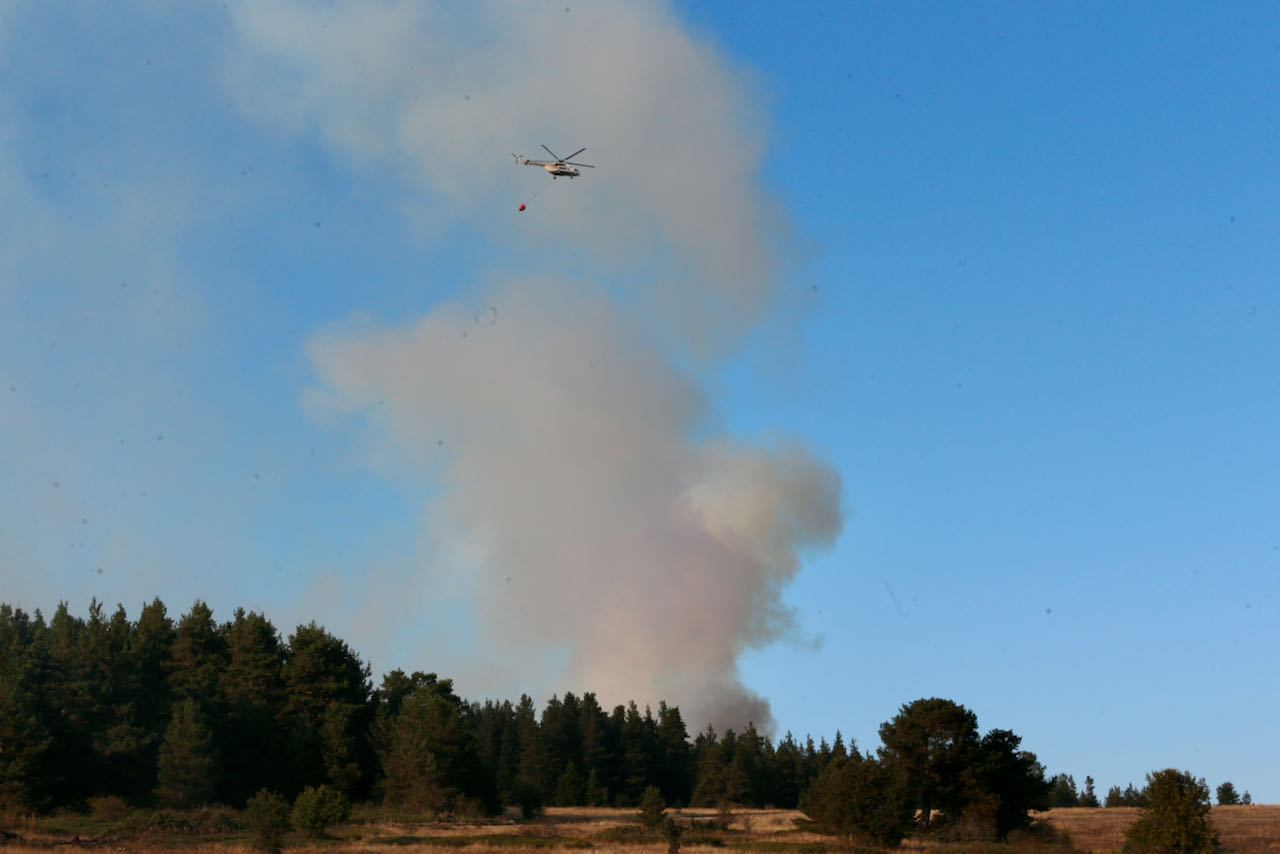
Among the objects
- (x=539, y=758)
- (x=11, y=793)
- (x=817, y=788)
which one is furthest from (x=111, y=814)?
(x=539, y=758)

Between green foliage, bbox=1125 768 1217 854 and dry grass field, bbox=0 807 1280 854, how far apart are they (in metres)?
4.73

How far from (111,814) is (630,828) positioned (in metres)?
30.1

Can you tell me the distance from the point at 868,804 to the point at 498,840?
17909 millimetres

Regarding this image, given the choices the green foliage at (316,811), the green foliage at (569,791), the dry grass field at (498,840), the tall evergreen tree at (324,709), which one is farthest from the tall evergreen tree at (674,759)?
the green foliage at (316,811)

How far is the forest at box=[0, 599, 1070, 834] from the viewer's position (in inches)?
2564

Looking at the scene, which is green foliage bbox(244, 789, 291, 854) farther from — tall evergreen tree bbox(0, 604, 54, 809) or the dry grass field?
tall evergreen tree bbox(0, 604, 54, 809)

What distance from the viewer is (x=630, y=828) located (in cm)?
6347

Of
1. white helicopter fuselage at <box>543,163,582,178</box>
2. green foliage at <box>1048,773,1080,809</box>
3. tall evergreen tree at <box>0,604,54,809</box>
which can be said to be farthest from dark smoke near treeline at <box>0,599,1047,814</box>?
green foliage at <box>1048,773,1080,809</box>

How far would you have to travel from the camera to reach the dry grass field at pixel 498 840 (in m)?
48.2

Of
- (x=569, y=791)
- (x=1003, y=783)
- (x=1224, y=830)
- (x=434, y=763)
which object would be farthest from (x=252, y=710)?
(x=1224, y=830)

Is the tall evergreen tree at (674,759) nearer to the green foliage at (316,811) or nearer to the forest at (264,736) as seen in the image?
the forest at (264,736)

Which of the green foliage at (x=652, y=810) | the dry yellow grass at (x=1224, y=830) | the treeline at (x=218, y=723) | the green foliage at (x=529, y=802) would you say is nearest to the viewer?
the dry yellow grass at (x=1224, y=830)

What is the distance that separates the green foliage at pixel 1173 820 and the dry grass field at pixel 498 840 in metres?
4.73

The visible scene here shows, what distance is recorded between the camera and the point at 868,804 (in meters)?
55.1
